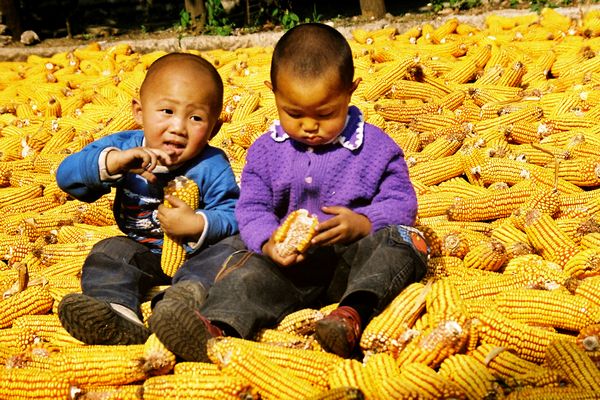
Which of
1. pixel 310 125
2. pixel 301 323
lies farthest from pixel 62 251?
pixel 310 125

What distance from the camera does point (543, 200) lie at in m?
4.57

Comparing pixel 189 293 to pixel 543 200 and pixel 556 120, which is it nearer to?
pixel 543 200

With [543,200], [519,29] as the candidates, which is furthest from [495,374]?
[519,29]

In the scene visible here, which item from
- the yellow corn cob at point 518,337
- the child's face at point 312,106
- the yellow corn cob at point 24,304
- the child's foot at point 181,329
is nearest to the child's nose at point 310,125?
the child's face at point 312,106

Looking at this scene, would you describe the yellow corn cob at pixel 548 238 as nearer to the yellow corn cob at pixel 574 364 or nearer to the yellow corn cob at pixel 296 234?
the yellow corn cob at pixel 574 364

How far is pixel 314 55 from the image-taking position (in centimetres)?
329

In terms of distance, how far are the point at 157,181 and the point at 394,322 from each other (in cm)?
141

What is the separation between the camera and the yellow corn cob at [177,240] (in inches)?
147

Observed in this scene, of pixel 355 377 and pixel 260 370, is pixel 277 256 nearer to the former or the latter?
pixel 260 370

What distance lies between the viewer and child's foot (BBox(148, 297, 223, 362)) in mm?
3031

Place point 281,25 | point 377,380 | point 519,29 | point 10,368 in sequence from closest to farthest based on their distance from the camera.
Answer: point 377,380 < point 10,368 < point 519,29 < point 281,25

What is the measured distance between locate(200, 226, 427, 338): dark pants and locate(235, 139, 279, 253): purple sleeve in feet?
0.47

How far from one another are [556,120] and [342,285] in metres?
3.30

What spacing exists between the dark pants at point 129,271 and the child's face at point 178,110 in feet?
1.66
